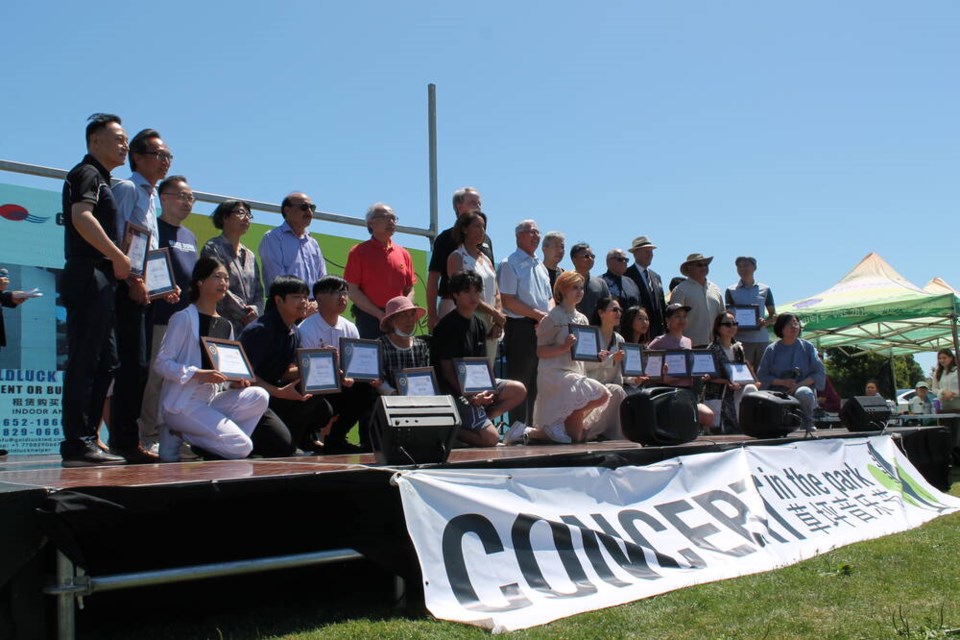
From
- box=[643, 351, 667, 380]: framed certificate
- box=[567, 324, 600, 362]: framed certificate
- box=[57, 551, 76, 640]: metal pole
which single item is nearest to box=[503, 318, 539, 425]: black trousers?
box=[567, 324, 600, 362]: framed certificate

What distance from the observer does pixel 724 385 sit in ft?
26.3

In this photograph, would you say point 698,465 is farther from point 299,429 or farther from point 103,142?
point 103,142

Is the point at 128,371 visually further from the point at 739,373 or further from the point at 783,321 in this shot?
the point at 783,321

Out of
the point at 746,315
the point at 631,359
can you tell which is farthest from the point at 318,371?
the point at 746,315

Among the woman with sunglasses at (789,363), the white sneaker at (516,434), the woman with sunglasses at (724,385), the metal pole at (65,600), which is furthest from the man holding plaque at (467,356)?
the woman with sunglasses at (789,363)

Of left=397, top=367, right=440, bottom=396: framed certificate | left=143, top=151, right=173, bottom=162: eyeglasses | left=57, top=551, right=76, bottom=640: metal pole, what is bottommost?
left=57, top=551, right=76, bottom=640: metal pole

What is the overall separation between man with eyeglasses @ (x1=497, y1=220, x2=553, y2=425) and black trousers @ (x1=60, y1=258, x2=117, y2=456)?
337 centimetres

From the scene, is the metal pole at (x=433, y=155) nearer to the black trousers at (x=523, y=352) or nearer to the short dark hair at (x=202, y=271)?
the black trousers at (x=523, y=352)

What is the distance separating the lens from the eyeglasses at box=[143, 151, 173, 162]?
502cm

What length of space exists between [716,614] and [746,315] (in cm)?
597

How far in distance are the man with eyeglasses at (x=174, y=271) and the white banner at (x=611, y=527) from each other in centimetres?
250

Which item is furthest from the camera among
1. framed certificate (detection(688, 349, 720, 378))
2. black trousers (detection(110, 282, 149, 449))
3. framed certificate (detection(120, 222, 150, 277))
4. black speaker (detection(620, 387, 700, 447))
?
framed certificate (detection(688, 349, 720, 378))

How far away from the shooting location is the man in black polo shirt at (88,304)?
421cm

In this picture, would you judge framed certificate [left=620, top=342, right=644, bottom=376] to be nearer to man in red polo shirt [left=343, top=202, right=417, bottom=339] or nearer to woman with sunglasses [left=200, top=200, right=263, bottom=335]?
man in red polo shirt [left=343, top=202, right=417, bottom=339]
